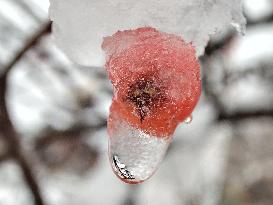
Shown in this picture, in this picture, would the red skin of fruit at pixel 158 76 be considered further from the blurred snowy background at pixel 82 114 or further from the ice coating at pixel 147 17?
the blurred snowy background at pixel 82 114

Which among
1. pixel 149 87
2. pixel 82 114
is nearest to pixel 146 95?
pixel 149 87

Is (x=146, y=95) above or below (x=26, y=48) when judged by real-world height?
above

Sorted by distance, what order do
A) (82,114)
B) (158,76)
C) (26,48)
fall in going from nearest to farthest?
(158,76) → (26,48) → (82,114)

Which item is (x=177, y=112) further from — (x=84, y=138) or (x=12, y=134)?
(x=84, y=138)

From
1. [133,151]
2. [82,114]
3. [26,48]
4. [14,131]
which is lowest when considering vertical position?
[82,114]

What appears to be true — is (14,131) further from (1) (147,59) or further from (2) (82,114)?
(1) (147,59)

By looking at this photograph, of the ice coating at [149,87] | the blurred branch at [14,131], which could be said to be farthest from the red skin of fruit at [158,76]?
the blurred branch at [14,131]

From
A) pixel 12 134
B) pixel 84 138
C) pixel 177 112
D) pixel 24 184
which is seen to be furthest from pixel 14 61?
pixel 177 112
